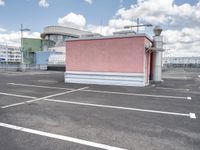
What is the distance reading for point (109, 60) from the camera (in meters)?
12.6

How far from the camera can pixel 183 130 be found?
4.21 meters

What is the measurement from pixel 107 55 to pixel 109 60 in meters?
0.39

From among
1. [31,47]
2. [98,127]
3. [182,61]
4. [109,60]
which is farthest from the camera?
[182,61]

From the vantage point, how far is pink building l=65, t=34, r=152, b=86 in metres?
11.8

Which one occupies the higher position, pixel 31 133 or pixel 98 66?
pixel 98 66

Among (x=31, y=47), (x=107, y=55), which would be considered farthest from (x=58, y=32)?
(x=107, y=55)

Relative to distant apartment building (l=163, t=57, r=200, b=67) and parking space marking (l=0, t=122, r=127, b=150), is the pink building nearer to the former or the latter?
parking space marking (l=0, t=122, r=127, b=150)

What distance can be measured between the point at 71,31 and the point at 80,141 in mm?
59979

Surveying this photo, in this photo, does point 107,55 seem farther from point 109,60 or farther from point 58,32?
point 58,32

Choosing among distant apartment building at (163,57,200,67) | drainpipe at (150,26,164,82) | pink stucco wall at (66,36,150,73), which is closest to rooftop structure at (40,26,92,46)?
distant apartment building at (163,57,200,67)

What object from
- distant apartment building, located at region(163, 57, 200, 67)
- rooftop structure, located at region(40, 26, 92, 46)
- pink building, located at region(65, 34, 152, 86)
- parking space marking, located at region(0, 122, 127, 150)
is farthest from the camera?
distant apartment building, located at region(163, 57, 200, 67)

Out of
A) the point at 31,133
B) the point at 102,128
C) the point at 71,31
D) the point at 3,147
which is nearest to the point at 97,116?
the point at 102,128

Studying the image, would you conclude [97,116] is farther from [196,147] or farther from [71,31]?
[71,31]

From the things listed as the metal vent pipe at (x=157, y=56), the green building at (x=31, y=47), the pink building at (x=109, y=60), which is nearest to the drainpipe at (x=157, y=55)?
the metal vent pipe at (x=157, y=56)
